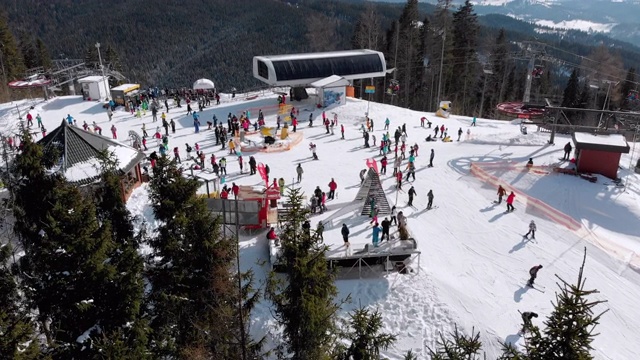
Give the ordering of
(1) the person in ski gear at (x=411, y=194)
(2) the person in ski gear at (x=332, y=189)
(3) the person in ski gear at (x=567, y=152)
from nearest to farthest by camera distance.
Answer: (1) the person in ski gear at (x=411, y=194) < (2) the person in ski gear at (x=332, y=189) < (3) the person in ski gear at (x=567, y=152)

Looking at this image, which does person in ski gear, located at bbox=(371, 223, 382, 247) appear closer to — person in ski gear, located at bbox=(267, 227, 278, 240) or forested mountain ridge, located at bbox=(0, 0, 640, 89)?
person in ski gear, located at bbox=(267, 227, 278, 240)

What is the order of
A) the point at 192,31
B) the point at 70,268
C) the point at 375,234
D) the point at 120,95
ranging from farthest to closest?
the point at 192,31 < the point at 120,95 < the point at 375,234 < the point at 70,268

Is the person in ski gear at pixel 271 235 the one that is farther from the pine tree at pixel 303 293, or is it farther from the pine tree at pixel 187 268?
the pine tree at pixel 303 293

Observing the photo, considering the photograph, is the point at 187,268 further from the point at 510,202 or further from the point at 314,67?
the point at 314,67

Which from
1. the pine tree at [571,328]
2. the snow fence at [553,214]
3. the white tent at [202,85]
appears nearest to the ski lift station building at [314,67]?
the white tent at [202,85]

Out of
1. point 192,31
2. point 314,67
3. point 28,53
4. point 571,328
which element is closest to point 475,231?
point 571,328

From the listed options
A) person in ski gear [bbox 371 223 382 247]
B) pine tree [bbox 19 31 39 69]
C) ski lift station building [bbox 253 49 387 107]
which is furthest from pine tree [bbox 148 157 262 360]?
pine tree [bbox 19 31 39 69]
